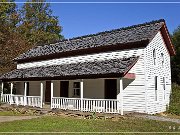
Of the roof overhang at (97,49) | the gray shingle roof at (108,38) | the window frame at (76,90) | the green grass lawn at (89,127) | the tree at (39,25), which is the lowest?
the green grass lawn at (89,127)

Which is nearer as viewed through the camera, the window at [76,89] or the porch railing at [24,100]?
the porch railing at [24,100]

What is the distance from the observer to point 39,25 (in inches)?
2552

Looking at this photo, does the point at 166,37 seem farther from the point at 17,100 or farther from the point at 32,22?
the point at 32,22

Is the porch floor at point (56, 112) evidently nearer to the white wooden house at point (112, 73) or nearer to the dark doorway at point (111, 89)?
the white wooden house at point (112, 73)

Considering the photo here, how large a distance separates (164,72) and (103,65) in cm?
605

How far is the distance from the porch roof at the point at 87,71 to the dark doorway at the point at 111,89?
1.60m

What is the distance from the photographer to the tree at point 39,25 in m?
59.9

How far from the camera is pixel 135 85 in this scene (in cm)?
2227

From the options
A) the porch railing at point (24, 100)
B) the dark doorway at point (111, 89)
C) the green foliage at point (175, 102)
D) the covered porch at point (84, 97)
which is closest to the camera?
the covered porch at point (84, 97)

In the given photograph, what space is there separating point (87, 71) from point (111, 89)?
2674 mm

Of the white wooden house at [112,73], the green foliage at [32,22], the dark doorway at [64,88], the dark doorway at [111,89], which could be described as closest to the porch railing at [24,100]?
the white wooden house at [112,73]

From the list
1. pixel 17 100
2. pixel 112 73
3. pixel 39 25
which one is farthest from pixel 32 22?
pixel 112 73

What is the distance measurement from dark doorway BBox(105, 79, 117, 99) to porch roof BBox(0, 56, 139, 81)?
160 cm

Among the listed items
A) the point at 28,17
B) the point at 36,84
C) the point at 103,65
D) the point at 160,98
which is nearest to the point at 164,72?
the point at 160,98
